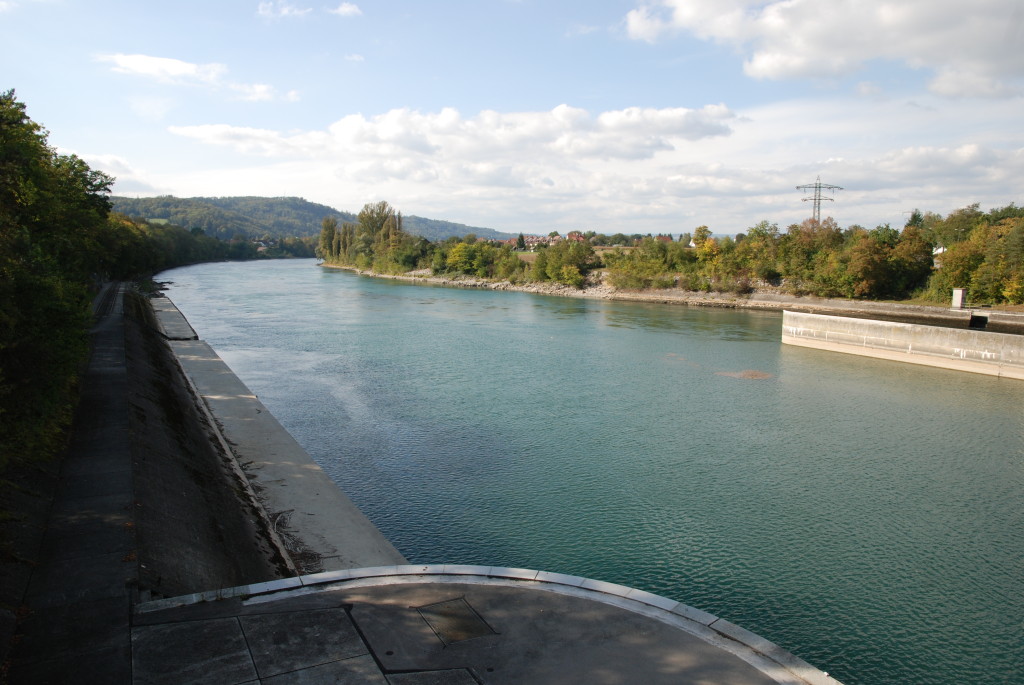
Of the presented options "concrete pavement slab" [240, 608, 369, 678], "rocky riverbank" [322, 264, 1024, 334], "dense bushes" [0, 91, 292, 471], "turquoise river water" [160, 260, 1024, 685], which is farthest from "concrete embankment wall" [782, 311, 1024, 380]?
"dense bushes" [0, 91, 292, 471]

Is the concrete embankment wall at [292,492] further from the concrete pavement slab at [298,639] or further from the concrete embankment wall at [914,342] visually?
the concrete embankment wall at [914,342]

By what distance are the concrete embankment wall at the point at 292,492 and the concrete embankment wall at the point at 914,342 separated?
32.5 metres

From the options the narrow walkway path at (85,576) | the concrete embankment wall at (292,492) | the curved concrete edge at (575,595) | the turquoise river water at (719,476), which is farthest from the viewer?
the concrete embankment wall at (292,492)

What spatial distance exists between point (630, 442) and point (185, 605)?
14.2 m

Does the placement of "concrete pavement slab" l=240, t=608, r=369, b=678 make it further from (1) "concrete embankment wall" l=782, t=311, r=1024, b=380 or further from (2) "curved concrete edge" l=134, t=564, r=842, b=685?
(1) "concrete embankment wall" l=782, t=311, r=1024, b=380

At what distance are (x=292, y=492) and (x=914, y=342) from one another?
1341 inches

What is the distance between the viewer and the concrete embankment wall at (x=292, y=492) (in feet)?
37.9

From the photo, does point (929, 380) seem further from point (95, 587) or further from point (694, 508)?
point (95, 587)

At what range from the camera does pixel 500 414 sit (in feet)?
73.1

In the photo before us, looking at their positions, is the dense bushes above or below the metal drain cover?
above

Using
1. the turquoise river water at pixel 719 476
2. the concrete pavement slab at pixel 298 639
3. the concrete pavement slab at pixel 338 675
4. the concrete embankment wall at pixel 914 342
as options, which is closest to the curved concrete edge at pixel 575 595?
the concrete pavement slab at pixel 298 639

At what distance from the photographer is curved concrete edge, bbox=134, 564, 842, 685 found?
648 cm

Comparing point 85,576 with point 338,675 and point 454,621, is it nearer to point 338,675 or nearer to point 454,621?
point 338,675

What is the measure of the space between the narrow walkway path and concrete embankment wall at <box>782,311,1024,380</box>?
120 feet
